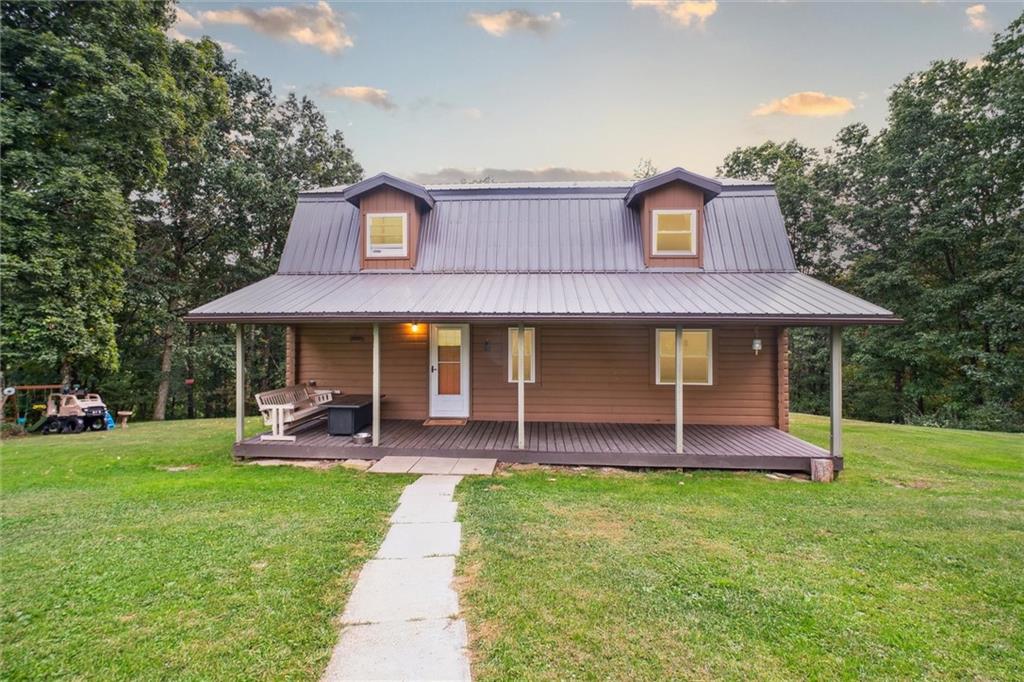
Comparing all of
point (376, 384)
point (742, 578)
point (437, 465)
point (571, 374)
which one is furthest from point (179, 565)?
point (571, 374)

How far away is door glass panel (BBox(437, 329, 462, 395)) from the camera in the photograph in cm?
870

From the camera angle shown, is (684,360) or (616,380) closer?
(684,360)

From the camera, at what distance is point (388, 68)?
13148 mm

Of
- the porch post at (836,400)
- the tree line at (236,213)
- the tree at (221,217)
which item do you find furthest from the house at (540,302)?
the tree at (221,217)

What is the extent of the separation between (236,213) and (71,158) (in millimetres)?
5770

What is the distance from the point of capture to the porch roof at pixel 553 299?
6.03 m

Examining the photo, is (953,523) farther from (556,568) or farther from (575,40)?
(575,40)

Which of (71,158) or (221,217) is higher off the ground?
(221,217)

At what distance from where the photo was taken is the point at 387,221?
884 centimetres

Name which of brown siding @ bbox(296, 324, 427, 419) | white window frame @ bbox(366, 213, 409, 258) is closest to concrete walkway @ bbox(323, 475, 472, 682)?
brown siding @ bbox(296, 324, 427, 419)

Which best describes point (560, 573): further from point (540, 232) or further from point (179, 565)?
point (540, 232)

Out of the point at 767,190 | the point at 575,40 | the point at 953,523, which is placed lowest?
the point at 953,523

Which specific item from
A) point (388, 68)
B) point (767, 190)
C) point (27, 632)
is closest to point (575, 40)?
point (388, 68)

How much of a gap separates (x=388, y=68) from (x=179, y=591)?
14414mm
